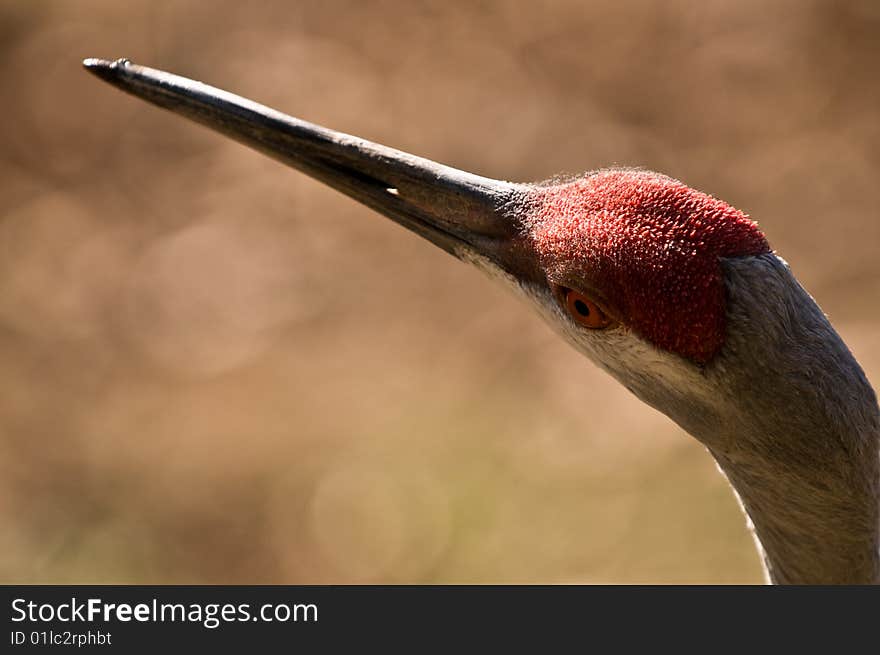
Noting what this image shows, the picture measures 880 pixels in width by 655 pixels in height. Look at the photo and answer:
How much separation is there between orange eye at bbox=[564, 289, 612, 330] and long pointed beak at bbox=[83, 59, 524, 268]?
29 cm

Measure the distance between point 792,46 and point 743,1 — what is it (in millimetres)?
543

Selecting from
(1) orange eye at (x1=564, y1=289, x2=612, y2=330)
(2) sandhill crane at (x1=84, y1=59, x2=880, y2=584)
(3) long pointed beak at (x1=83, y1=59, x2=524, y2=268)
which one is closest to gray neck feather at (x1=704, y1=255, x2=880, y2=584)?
(2) sandhill crane at (x1=84, y1=59, x2=880, y2=584)

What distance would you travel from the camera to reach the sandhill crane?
2490 mm

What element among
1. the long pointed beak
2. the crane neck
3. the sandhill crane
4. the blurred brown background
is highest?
the blurred brown background

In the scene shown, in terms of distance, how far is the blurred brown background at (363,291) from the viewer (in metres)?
6.04

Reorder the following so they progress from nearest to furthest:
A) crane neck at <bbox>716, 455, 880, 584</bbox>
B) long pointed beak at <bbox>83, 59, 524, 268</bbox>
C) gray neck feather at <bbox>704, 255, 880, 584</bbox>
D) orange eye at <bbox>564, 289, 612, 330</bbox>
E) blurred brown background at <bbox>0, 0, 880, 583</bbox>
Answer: gray neck feather at <bbox>704, 255, 880, 584</bbox>, crane neck at <bbox>716, 455, 880, 584</bbox>, orange eye at <bbox>564, 289, 612, 330</bbox>, long pointed beak at <bbox>83, 59, 524, 268</bbox>, blurred brown background at <bbox>0, 0, 880, 583</bbox>

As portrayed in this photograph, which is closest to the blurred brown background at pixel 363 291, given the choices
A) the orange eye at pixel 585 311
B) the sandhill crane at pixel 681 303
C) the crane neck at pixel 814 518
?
the crane neck at pixel 814 518

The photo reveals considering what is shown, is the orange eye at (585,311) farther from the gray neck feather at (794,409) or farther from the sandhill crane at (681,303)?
the gray neck feather at (794,409)

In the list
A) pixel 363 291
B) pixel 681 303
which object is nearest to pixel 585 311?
pixel 681 303

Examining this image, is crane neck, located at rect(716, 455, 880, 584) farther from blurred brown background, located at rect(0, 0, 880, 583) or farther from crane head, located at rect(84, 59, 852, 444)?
blurred brown background, located at rect(0, 0, 880, 583)

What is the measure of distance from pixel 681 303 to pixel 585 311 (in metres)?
0.35
